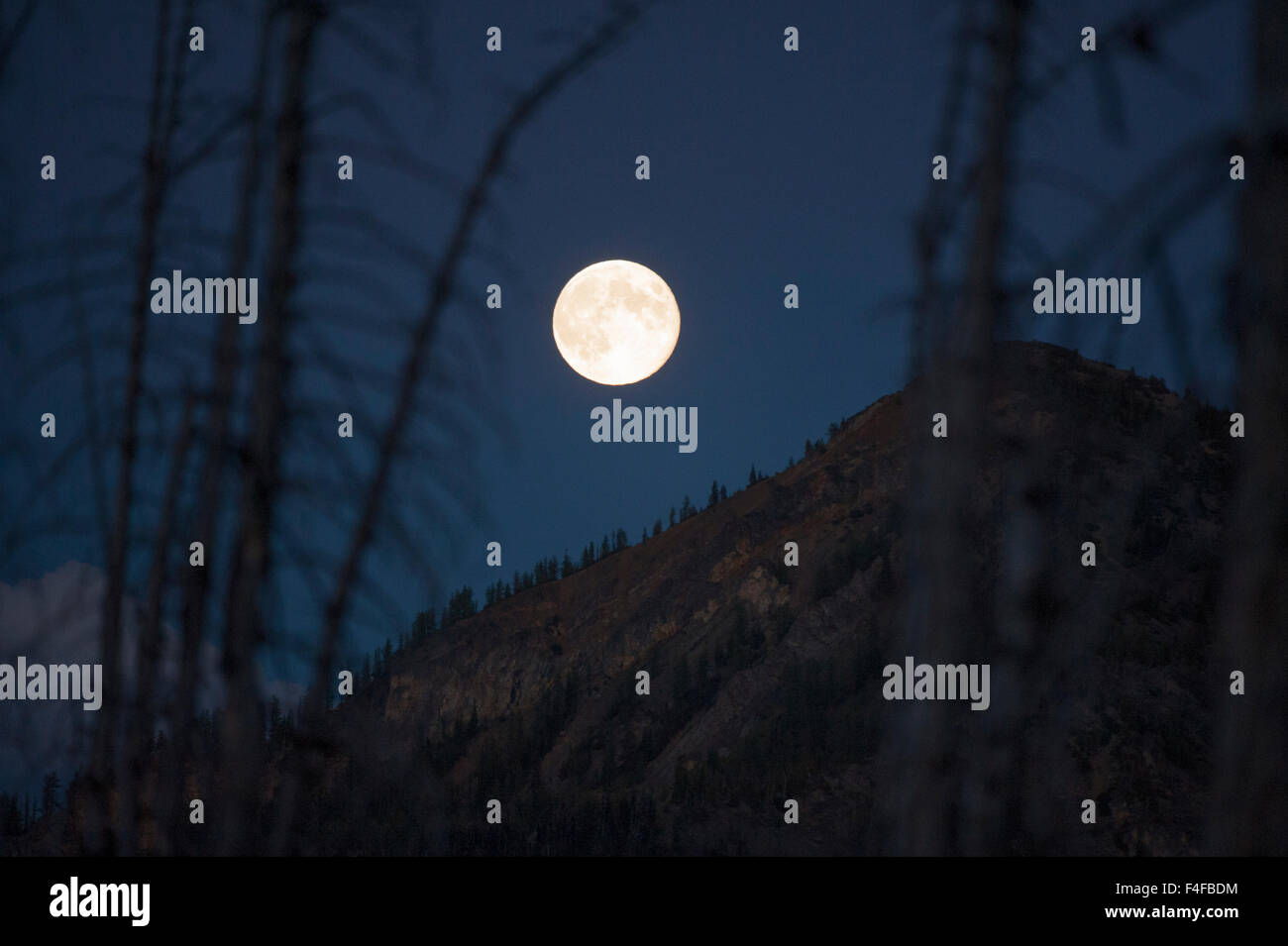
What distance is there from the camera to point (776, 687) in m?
130

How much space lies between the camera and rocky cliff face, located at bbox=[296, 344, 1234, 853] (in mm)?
2262

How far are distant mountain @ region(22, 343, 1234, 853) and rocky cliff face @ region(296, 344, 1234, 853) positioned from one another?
0.07ft

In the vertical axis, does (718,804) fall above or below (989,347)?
below

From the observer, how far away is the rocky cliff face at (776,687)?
226cm

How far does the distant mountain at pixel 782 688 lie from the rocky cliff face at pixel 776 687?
0.07 ft

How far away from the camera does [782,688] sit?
128250 mm

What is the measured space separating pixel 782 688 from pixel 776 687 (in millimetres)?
2185

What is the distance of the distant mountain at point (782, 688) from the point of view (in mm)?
2244

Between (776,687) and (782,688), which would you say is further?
(776,687)
